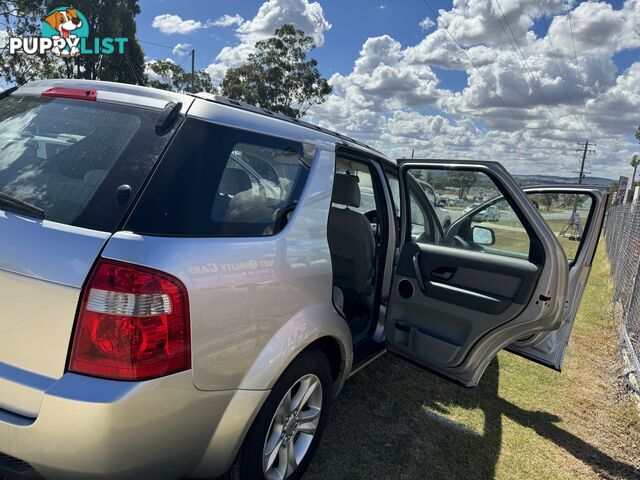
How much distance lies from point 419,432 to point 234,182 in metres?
2.19

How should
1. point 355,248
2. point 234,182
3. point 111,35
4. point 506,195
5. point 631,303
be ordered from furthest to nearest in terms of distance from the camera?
point 111,35
point 631,303
point 355,248
point 506,195
point 234,182

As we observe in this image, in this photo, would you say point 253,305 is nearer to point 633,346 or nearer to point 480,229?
point 480,229

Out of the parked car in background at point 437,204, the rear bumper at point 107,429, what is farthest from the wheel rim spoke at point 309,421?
the parked car in background at point 437,204

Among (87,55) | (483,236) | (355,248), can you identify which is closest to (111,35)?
(87,55)

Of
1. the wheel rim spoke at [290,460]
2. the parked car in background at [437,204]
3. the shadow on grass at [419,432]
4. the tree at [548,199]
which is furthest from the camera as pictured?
the parked car in background at [437,204]

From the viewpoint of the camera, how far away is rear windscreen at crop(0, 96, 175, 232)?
5.06 feet

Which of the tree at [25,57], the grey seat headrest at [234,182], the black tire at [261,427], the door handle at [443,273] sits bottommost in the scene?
the black tire at [261,427]

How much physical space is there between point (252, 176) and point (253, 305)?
0.59 metres

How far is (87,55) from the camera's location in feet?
94.6

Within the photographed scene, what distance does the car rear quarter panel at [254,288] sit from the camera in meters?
1.51

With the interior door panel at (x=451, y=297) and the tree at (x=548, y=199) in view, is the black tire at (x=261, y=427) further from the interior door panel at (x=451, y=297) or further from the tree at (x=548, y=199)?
the tree at (x=548, y=199)

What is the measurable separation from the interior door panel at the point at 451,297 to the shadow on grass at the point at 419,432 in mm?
551

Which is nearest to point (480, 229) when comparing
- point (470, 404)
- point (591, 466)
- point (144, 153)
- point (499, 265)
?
point (499, 265)

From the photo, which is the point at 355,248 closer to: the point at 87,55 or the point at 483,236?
the point at 483,236
